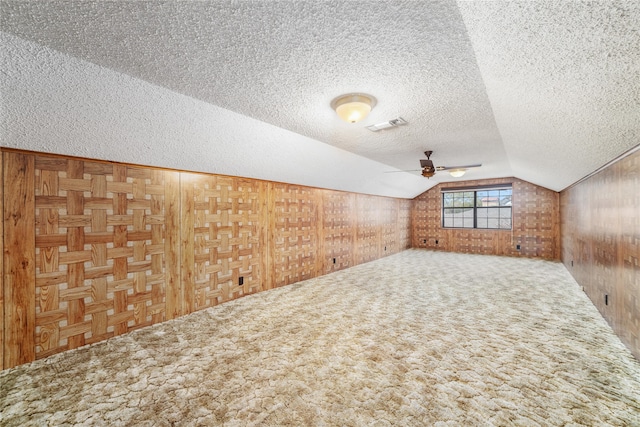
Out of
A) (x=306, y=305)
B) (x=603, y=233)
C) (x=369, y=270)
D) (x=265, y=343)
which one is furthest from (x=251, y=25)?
(x=369, y=270)

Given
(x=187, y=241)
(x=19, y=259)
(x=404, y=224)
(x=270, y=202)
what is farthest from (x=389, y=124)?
(x=404, y=224)

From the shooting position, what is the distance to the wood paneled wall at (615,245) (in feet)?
7.60

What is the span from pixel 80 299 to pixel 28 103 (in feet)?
6.03

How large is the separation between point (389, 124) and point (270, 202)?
240 centimetres

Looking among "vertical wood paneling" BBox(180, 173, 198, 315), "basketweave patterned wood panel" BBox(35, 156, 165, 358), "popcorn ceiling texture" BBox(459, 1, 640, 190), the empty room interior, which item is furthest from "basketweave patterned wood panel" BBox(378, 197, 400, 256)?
"basketweave patterned wood panel" BBox(35, 156, 165, 358)

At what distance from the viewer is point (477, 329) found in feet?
9.41

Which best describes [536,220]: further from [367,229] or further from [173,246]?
[173,246]

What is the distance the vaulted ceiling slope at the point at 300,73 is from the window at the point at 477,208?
5365 millimetres

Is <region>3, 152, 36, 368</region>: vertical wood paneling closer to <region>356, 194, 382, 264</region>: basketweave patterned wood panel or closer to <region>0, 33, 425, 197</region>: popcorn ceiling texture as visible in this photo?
<region>0, 33, 425, 197</region>: popcorn ceiling texture

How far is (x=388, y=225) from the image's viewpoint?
8.02 metres

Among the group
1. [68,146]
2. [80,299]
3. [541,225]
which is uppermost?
[68,146]

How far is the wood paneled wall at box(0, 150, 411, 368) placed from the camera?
228cm

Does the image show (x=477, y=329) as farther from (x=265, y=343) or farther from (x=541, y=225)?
(x=541, y=225)

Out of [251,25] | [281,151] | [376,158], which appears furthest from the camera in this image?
[376,158]
